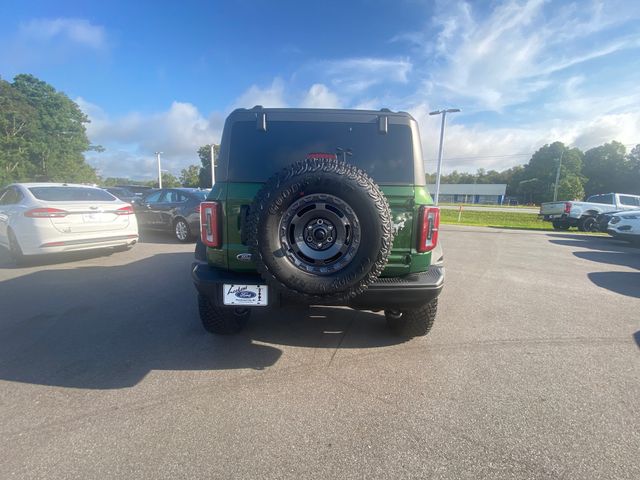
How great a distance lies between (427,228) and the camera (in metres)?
2.53

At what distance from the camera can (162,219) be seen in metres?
8.67

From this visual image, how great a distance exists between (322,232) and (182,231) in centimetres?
713

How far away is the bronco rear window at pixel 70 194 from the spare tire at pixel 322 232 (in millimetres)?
5757

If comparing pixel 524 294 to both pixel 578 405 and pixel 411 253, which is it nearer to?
pixel 578 405

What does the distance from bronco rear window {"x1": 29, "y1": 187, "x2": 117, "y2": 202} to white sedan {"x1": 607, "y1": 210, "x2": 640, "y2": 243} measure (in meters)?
14.4

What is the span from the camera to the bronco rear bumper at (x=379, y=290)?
2385 mm

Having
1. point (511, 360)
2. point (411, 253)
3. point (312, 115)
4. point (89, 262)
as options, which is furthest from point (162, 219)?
point (511, 360)

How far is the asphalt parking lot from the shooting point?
1689 millimetres

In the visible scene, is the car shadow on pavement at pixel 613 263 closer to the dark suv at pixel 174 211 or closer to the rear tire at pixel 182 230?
the dark suv at pixel 174 211

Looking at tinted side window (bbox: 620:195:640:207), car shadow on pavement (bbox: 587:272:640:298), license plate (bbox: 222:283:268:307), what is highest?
tinted side window (bbox: 620:195:640:207)

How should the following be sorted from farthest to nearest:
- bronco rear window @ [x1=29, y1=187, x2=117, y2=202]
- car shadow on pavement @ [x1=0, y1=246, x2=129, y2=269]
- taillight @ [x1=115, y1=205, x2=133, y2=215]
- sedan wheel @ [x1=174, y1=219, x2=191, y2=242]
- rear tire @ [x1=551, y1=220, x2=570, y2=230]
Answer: rear tire @ [x1=551, y1=220, x2=570, y2=230] → sedan wheel @ [x1=174, y1=219, x2=191, y2=242] → taillight @ [x1=115, y1=205, x2=133, y2=215] → car shadow on pavement @ [x1=0, y1=246, x2=129, y2=269] → bronco rear window @ [x1=29, y1=187, x2=117, y2=202]

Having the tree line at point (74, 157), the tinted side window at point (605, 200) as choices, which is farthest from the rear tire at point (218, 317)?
the tree line at point (74, 157)

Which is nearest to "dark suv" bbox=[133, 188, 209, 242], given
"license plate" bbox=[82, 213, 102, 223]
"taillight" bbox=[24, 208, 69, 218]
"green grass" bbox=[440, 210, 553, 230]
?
"license plate" bbox=[82, 213, 102, 223]

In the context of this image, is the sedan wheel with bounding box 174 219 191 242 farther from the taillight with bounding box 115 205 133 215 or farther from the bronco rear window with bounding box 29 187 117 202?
the bronco rear window with bounding box 29 187 117 202
